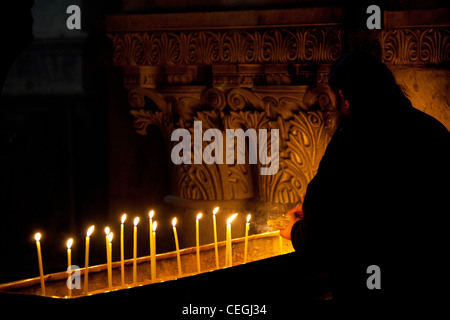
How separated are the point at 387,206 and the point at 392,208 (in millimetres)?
17

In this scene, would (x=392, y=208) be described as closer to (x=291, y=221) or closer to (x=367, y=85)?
(x=367, y=85)

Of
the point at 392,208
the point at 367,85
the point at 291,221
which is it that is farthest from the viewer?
the point at 291,221

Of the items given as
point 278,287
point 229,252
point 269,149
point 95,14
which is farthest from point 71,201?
point 278,287

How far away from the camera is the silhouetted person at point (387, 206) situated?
2.36 m

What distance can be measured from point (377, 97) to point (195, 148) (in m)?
1.99

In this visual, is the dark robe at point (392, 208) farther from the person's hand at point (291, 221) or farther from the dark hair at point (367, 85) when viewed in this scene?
the person's hand at point (291, 221)

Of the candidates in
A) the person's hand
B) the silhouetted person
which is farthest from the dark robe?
the person's hand

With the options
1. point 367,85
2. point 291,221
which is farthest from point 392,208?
point 291,221

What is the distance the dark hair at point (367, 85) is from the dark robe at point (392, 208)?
69mm

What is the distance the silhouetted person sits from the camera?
2.36m

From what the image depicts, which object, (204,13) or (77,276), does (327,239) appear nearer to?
(77,276)

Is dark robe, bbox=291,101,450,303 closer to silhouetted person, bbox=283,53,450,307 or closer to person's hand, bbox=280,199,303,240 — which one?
silhouetted person, bbox=283,53,450,307

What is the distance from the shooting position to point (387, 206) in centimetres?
236

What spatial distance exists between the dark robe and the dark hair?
0.07 meters
